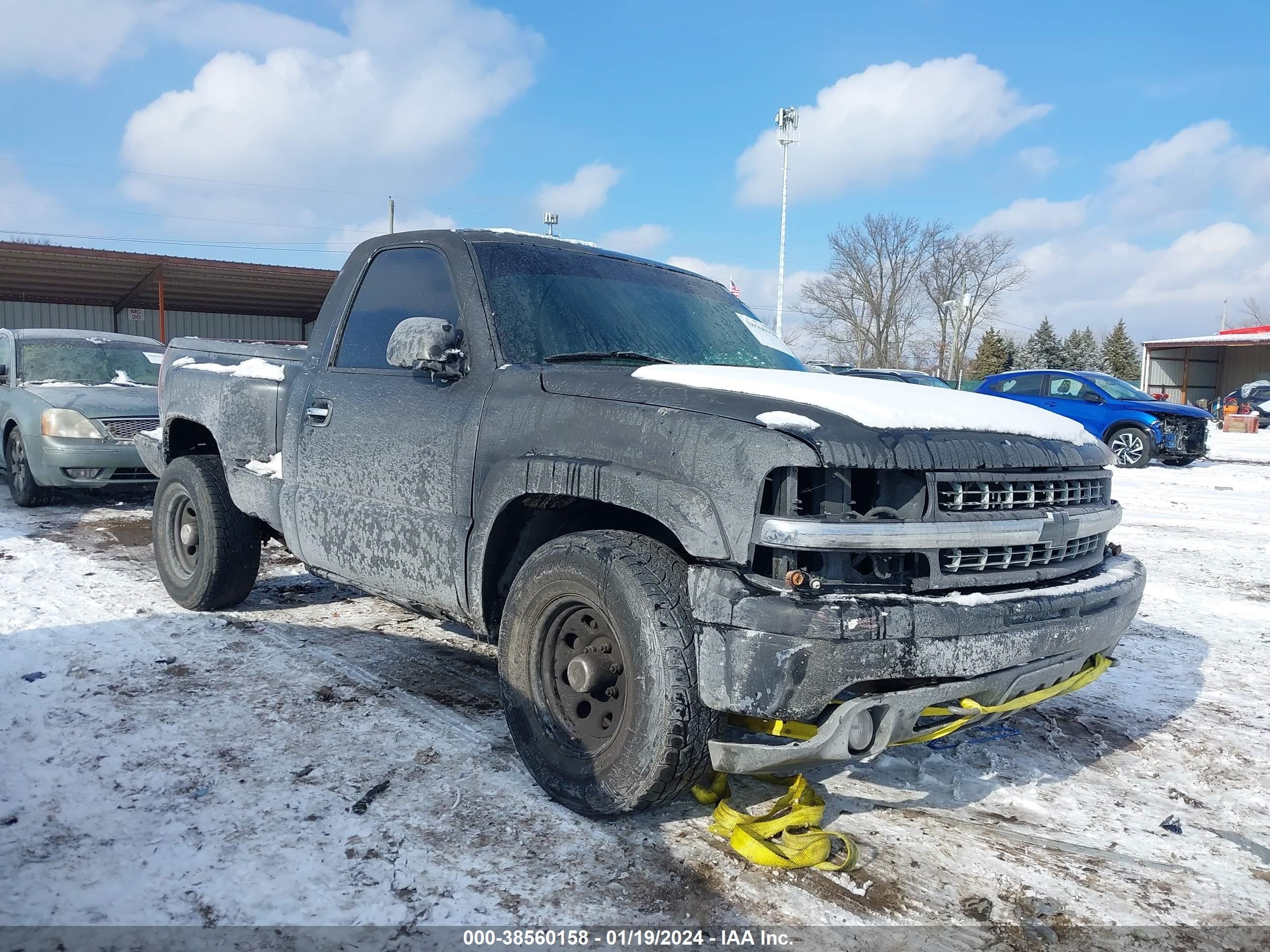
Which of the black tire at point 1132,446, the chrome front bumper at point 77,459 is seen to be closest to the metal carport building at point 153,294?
the chrome front bumper at point 77,459

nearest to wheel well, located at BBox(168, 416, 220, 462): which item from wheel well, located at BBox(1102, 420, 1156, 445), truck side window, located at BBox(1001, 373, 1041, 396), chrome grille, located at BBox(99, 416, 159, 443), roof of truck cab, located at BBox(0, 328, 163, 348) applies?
chrome grille, located at BBox(99, 416, 159, 443)

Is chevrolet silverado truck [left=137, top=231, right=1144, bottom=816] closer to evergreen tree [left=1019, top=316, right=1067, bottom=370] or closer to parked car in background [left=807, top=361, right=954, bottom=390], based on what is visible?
parked car in background [left=807, top=361, right=954, bottom=390]

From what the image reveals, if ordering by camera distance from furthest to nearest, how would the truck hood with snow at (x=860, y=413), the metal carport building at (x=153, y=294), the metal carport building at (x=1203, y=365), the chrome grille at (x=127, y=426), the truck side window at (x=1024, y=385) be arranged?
the metal carport building at (x=1203, y=365) → the metal carport building at (x=153, y=294) → the truck side window at (x=1024, y=385) → the chrome grille at (x=127, y=426) → the truck hood with snow at (x=860, y=413)

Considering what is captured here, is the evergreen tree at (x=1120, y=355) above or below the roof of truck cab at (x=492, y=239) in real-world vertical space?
above

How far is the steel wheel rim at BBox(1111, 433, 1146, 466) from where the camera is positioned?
15.0 metres

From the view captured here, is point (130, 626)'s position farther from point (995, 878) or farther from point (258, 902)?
point (995, 878)

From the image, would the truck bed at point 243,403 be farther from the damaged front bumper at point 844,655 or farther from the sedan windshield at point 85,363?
the sedan windshield at point 85,363

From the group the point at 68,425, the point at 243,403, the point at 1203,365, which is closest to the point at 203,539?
the point at 243,403

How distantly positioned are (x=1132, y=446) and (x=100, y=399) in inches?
578

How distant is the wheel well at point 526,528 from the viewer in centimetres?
309

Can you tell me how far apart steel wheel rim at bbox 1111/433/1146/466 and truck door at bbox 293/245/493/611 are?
46.7ft

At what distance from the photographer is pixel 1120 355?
60.6 metres

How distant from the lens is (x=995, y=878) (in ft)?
8.57

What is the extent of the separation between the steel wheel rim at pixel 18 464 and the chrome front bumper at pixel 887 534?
8.30 metres
